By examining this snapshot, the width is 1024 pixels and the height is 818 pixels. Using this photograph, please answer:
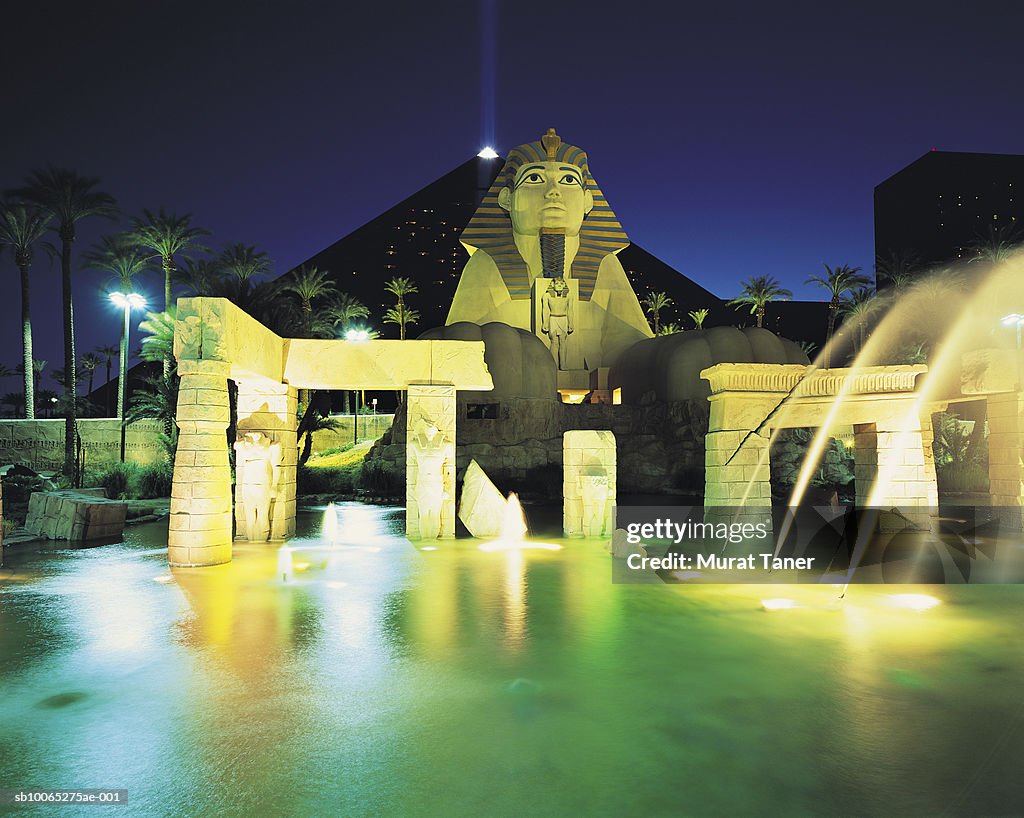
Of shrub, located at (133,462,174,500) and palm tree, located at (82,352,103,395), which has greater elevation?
palm tree, located at (82,352,103,395)

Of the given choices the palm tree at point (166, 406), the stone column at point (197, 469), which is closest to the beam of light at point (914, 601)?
the stone column at point (197, 469)

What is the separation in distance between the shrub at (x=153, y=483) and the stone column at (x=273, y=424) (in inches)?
467

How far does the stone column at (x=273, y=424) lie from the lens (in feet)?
40.1

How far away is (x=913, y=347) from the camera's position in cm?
2766

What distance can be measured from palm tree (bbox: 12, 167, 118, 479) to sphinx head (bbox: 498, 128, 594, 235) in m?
16.0

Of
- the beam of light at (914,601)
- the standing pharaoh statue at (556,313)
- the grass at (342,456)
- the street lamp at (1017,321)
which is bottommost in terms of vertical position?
the beam of light at (914,601)

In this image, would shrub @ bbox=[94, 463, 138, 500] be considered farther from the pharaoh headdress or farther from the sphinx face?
the sphinx face

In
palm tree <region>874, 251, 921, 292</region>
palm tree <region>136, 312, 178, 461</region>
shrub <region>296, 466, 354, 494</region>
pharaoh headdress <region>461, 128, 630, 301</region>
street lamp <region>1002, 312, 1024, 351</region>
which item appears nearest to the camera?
street lamp <region>1002, 312, 1024, 351</region>

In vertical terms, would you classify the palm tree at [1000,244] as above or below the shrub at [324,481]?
above

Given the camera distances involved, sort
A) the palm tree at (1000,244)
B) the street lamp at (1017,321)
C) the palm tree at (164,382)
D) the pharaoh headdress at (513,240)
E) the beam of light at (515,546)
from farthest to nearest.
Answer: the pharaoh headdress at (513,240), the palm tree at (1000,244), the palm tree at (164,382), the street lamp at (1017,321), the beam of light at (515,546)

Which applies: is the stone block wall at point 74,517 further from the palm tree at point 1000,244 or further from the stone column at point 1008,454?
the palm tree at point 1000,244

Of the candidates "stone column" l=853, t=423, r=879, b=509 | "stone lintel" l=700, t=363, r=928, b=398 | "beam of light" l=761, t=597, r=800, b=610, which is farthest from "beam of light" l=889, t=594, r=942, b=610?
"stone column" l=853, t=423, r=879, b=509

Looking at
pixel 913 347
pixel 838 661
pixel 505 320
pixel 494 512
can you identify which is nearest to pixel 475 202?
pixel 505 320

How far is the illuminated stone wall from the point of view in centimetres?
2970
